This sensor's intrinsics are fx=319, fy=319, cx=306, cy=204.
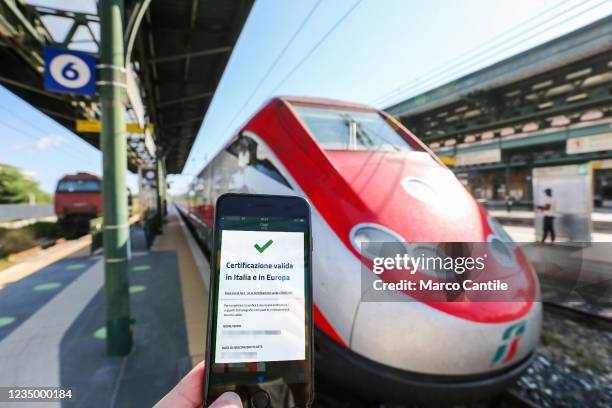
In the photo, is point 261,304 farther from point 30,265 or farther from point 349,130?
point 30,265

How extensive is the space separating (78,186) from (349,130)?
13.5m

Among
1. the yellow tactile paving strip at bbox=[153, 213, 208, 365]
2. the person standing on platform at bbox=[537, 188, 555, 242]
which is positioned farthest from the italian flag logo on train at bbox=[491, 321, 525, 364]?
the person standing on platform at bbox=[537, 188, 555, 242]

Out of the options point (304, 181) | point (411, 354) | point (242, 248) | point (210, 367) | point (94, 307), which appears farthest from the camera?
point (94, 307)

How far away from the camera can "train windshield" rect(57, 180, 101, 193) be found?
41.7 feet

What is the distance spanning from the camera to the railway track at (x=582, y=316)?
4.25m

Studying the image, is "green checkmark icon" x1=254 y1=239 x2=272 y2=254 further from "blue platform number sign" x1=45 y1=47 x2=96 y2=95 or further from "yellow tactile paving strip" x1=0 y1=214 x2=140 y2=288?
"yellow tactile paving strip" x1=0 y1=214 x2=140 y2=288

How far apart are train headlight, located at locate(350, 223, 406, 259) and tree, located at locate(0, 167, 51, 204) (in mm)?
34887

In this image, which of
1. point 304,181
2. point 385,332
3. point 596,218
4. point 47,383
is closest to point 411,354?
point 385,332

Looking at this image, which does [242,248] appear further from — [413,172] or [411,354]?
[413,172]

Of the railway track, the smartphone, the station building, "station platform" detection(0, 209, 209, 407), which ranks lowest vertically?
the railway track

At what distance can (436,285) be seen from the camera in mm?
2098

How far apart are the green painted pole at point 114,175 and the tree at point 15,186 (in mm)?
32784

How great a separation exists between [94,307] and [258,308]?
13.8ft

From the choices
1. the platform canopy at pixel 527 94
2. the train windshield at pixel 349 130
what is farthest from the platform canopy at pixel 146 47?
the platform canopy at pixel 527 94
